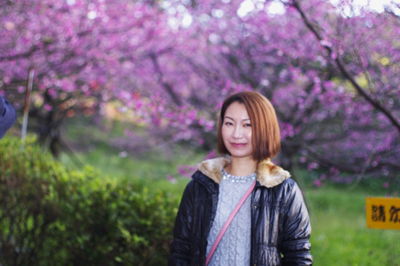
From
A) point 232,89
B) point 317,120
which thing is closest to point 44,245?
point 232,89

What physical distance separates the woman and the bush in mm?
1015

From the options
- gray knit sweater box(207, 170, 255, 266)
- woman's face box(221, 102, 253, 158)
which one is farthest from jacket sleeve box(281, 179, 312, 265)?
woman's face box(221, 102, 253, 158)

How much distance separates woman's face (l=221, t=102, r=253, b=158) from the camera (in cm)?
210

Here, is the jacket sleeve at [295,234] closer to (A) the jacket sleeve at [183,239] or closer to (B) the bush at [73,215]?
(A) the jacket sleeve at [183,239]

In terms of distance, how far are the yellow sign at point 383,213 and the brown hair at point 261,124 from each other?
625mm

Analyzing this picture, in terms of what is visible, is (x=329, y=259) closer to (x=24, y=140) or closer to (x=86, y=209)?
(x=86, y=209)

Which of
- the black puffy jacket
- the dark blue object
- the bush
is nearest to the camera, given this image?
the black puffy jacket

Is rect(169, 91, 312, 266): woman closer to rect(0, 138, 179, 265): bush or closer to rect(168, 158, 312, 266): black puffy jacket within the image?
rect(168, 158, 312, 266): black puffy jacket

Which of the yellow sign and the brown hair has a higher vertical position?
the brown hair

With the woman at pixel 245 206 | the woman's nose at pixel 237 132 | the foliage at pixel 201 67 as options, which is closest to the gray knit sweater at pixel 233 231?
the woman at pixel 245 206

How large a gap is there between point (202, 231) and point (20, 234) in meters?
2.19

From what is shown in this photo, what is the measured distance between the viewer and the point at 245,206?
2047 mm

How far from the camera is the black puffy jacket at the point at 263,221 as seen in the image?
1.95m

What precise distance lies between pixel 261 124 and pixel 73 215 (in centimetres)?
186
